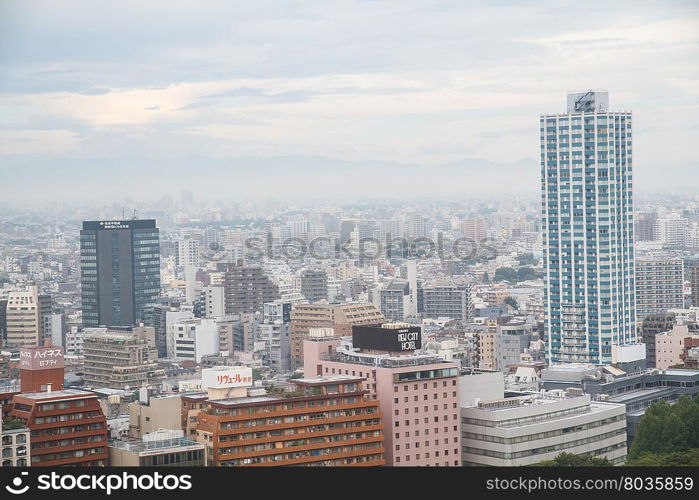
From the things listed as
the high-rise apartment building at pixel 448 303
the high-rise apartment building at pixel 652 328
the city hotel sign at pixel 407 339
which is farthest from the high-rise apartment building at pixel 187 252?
the city hotel sign at pixel 407 339

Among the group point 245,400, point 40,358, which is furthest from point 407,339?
point 40,358

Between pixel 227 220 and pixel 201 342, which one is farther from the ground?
pixel 227 220

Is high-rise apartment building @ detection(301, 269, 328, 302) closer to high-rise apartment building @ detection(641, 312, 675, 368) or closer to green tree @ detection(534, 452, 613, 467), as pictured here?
high-rise apartment building @ detection(641, 312, 675, 368)

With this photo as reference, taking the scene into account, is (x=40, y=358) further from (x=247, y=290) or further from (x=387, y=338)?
(x=247, y=290)

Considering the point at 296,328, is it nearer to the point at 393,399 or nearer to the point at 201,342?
the point at 201,342

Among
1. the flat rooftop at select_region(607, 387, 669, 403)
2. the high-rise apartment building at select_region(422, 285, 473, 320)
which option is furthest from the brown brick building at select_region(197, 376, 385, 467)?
the high-rise apartment building at select_region(422, 285, 473, 320)

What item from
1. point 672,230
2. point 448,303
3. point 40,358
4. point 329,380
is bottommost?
point 448,303
